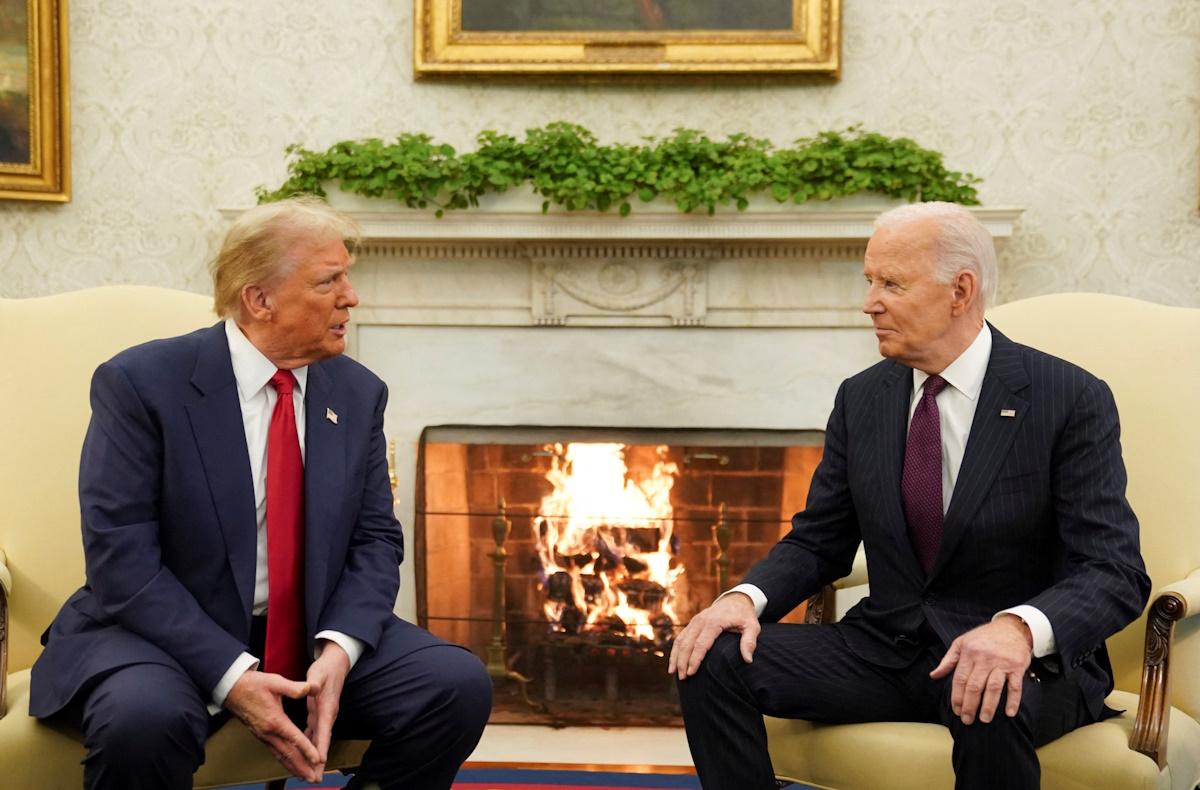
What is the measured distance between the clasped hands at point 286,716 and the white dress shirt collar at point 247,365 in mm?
552

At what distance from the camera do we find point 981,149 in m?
3.72

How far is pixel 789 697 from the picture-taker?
1.99 m

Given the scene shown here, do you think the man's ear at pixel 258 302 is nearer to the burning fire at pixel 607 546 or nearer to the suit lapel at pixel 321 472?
the suit lapel at pixel 321 472

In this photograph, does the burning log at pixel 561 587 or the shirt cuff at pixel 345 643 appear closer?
the shirt cuff at pixel 345 643

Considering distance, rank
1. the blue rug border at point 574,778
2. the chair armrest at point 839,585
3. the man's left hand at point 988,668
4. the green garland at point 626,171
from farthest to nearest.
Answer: the green garland at point 626,171 < the blue rug border at point 574,778 < the chair armrest at point 839,585 < the man's left hand at point 988,668

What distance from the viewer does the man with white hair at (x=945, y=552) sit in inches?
72.6

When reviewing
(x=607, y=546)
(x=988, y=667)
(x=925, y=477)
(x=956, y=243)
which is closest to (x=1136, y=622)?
(x=925, y=477)

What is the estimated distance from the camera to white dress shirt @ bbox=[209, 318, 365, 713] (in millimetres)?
2000

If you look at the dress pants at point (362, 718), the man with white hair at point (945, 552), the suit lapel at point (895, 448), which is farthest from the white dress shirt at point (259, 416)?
the suit lapel at point (895, 448)

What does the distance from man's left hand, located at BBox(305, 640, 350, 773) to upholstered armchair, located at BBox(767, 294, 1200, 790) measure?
0.82 m

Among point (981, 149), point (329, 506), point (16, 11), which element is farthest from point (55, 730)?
point (981, 149)

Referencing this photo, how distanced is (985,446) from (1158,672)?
49 cm

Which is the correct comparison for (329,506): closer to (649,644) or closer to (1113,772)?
(1113,772)

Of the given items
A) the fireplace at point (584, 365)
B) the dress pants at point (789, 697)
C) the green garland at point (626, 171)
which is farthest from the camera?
the fireplace at point (584, 365)
